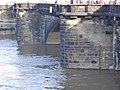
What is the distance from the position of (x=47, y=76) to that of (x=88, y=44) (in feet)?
14.2

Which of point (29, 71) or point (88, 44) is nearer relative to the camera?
point (88, 44)

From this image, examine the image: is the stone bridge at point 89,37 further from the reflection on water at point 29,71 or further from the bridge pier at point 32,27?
the bridge pier at point 32,27

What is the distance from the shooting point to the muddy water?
124 ft

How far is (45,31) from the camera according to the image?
217 feet

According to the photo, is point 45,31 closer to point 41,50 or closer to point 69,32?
point 41,50

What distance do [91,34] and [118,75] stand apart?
4.26 m

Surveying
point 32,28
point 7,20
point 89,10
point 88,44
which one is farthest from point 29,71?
point 7,20

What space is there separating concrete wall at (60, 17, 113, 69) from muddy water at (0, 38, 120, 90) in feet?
2.47

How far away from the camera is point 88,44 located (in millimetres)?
42938

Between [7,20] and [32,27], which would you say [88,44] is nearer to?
[32,27]

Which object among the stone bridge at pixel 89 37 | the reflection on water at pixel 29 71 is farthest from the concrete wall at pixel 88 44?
the reflection on water at pixel 29 71

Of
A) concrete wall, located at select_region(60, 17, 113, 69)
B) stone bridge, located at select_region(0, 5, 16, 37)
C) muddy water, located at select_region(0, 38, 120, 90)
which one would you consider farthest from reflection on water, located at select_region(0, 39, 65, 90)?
stone bridge, located at select_region(0, 5, 16, 37)

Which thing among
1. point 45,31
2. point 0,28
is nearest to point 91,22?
point 45,31

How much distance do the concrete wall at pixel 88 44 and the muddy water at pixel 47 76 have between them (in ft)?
2.47
